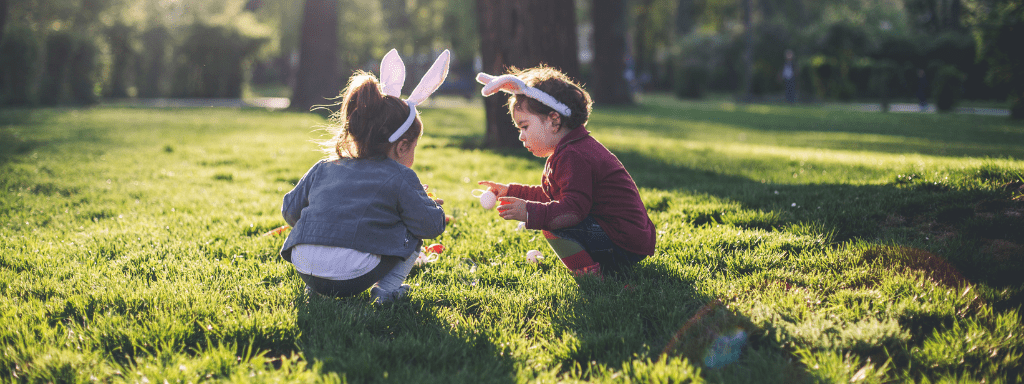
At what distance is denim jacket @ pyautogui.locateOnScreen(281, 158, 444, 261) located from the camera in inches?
110

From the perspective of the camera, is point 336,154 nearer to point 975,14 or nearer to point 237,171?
point 237,171

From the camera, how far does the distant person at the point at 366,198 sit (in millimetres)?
2820

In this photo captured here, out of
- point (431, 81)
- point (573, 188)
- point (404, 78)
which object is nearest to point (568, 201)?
point (573, 188)

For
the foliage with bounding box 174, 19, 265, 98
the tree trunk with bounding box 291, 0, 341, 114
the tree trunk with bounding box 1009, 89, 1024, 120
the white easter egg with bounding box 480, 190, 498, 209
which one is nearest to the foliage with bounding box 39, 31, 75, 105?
the foliage with bounding box 174, 19, 265, 98

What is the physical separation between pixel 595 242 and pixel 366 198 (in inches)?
49.8

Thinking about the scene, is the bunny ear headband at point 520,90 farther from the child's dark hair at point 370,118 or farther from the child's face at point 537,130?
the child's dark hair at point 370,118

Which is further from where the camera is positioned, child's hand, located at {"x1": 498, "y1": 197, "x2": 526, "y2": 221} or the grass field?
child's hand, located at {"x1": 498, "y1": 197, "x2": 526, "y2": 221}

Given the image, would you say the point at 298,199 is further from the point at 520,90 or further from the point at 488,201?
the point at 520,90

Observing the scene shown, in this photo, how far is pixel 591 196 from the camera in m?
3.16

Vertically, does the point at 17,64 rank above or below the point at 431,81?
above

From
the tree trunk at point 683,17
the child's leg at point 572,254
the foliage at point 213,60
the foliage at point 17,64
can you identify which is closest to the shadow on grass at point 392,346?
the child's leg at point 572,254

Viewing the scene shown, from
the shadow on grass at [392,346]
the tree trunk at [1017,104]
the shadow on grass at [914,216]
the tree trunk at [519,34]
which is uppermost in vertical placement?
the tree trunk at [519,34]

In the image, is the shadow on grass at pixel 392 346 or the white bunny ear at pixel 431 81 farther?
the white bunny ear at pixel 431 81

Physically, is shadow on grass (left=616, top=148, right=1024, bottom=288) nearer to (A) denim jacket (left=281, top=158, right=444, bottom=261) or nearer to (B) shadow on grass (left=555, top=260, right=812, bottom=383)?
(B) shadow on grass (left=555, top=260, right=812, bottom=383)
